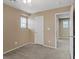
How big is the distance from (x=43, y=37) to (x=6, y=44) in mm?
1016

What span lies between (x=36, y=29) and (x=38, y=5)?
2.25 ft

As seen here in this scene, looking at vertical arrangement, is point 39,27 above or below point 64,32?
above

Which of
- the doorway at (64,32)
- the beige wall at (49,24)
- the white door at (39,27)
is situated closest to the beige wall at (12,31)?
the white door at (39,27)

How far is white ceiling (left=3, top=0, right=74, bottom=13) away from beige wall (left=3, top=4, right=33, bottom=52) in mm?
138

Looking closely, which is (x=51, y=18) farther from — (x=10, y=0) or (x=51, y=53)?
(x=10, y=0)

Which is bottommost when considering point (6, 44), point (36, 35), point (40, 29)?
point (6, 44)

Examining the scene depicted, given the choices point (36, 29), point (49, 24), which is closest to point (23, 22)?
point (36, 29)

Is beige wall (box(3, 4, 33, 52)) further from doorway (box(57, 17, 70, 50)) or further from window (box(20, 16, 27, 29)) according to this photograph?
doorway (box(57, 17, 70, 50))

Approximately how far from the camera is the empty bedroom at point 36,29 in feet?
6.66

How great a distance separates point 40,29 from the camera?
102 inches

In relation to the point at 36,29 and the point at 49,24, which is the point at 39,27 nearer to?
the point at 36,29

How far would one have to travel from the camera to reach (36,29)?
2.59 meters

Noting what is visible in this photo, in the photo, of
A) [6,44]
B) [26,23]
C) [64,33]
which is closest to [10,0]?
[26,23]

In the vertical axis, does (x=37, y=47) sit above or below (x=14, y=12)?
below
